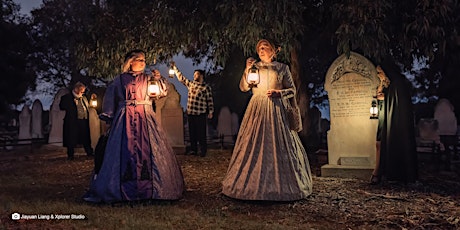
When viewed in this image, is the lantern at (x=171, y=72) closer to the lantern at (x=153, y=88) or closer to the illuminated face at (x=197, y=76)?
the illuminated face at (x=197, y=76)

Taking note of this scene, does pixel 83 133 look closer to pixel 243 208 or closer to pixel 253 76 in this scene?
pixel 253 76

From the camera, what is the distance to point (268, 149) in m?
5.43

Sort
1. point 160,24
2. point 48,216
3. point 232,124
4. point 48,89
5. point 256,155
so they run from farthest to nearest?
point 48,89 → point 232,124 → point 160,24 → point 256,155 → point 48,216

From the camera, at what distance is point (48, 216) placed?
441 centimetres

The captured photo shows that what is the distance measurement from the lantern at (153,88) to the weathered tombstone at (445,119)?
517 inches

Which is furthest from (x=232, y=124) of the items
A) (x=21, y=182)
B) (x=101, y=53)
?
(x=21, y=182)

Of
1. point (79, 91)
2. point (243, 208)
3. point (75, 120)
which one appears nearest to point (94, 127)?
point (79, 91)

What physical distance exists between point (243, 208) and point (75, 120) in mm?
7532

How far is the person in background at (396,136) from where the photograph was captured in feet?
22.4

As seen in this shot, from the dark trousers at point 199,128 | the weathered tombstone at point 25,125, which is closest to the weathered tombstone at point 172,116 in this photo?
the dark trousers at point 199,128

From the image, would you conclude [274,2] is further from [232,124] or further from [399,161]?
[232,124]

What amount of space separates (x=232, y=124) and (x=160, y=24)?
535 inches

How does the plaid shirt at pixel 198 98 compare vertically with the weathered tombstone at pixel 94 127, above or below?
above

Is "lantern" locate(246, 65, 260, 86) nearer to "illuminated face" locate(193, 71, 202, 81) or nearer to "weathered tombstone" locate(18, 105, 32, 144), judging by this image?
"illuminated face" locate(193, 71, 202, 81)
